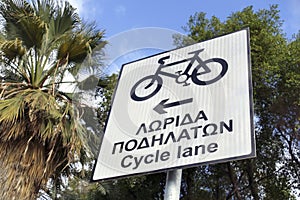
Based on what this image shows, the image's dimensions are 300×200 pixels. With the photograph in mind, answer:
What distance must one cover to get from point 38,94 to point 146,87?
2005mm

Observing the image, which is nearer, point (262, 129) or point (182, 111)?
point (182, 111)

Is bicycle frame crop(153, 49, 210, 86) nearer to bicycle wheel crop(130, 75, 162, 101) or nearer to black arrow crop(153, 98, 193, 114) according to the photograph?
bicycle wheel crop(130, 75, 162, 101)

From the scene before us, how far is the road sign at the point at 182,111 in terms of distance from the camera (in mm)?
2312

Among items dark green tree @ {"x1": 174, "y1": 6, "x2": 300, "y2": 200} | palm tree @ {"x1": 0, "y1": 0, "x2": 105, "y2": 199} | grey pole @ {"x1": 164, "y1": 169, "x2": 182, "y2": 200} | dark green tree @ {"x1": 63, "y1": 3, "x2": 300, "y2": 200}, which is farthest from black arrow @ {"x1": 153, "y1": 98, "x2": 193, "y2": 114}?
dark green tree @ {"x1": 174, "y1": 6, "x2": 300, "y2": 200}

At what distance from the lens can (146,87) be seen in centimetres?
295

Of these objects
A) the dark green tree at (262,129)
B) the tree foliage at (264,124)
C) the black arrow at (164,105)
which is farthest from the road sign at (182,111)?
the tree foliage at (264,124)

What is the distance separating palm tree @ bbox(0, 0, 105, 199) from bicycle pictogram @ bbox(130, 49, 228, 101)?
1.69 m

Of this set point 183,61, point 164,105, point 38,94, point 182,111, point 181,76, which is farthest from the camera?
point 38,94

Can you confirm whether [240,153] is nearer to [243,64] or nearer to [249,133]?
[249,133]

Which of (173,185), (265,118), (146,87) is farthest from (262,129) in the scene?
(173,185)

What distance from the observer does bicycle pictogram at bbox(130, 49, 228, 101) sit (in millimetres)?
2743

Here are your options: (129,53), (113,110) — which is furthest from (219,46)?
(113,110)

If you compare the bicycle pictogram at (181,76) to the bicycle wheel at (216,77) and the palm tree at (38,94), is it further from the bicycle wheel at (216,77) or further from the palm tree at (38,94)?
the palm tree at (38,94)

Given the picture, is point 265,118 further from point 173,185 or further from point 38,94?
point 173,185
